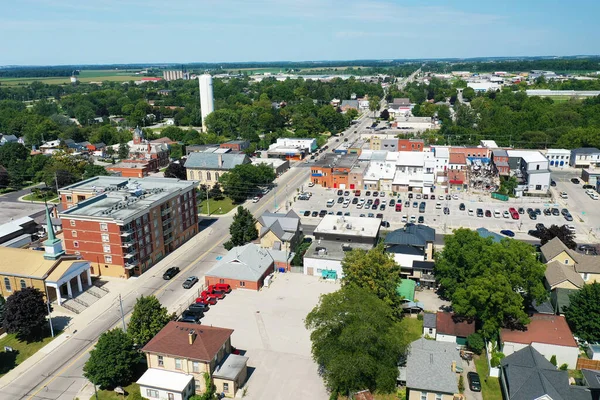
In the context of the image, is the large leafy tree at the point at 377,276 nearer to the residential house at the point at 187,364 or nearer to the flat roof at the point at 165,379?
the residential house at the point at 187,364

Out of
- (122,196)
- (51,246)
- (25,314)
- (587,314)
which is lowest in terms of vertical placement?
(25,314)

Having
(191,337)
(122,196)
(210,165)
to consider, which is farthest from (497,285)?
(210,165)

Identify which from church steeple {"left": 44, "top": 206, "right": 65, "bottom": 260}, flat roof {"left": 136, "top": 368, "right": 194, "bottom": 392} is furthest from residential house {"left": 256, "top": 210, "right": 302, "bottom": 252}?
flat roof {"left": 136, "top": 368, "right": 194, "bottom": 392}

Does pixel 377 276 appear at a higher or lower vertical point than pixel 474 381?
higher

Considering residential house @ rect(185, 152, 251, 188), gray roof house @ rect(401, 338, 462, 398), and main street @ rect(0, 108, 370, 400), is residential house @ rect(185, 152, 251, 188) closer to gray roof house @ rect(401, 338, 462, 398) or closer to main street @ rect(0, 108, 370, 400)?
main street @ rect(0, 108, 370, 400)

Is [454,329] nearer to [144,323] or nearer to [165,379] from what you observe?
[165,379]

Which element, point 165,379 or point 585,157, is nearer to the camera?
point 165,379
